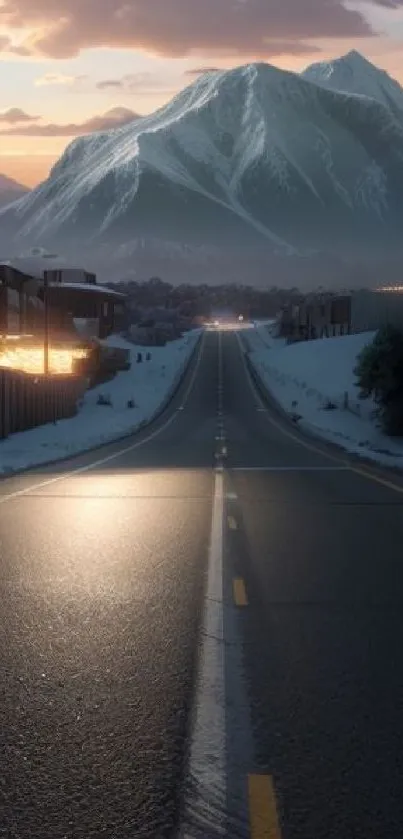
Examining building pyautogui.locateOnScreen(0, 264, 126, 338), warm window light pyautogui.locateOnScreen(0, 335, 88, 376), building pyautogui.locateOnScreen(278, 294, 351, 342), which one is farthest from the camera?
building pyautogui.locateOnScreen(278, 294, 351, 342)

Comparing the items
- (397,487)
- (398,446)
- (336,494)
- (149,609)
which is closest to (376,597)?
(149,609)

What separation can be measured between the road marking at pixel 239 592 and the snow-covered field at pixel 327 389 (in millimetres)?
Result: 18410

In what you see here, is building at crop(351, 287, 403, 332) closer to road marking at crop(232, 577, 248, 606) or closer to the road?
the road

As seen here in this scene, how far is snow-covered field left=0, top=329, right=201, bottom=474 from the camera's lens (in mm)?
37625

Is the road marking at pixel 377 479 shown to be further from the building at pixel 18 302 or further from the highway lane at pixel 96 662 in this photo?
the building at pixel 18 302

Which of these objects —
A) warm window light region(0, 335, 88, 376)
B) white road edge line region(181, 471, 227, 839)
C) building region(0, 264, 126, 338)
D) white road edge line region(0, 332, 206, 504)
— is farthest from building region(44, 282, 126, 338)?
white road edge line region(181, 471, 227, 839)

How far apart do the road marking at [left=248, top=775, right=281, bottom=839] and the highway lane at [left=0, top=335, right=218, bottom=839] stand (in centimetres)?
34

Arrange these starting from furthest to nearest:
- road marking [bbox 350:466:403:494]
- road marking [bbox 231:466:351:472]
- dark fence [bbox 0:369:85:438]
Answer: dark fence [bbox 0:369:85:438]
road marking [bbox 231:466:351:472]
road marking [bbox 350:466:403:494]

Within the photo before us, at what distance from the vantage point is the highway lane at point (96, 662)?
5684mm

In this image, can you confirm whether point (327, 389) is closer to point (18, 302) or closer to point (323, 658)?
point (18, 302)

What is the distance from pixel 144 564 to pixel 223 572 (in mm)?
823

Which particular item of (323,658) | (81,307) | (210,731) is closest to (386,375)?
(323,658)

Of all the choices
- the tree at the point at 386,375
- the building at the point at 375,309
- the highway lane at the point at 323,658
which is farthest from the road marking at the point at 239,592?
the building at the point at 375,309

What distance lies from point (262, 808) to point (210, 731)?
1.31 metres
